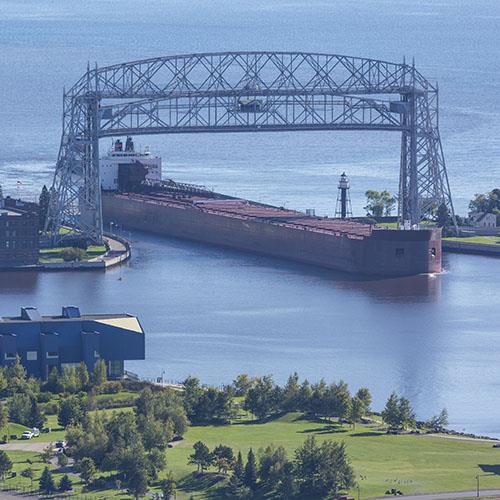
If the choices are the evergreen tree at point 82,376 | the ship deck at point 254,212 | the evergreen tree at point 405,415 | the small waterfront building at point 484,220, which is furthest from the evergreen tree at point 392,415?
the small waterfront building at point 484,220

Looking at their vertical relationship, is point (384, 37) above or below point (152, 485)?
above

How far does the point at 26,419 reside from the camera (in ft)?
150

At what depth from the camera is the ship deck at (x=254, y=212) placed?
72150mm

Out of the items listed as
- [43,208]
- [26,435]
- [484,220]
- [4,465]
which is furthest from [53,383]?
[484,220]

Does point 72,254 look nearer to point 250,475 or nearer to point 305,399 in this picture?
point 305,399

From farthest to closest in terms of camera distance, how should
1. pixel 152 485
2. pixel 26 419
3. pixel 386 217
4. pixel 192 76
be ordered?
pixel 192 76 → pixel 386 217 → pixel 26 419 → pixel 152 485

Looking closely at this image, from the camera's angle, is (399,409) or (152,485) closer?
(152,485)

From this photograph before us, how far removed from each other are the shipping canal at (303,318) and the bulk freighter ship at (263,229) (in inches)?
29.4

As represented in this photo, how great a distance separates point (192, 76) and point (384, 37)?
51.3 meters

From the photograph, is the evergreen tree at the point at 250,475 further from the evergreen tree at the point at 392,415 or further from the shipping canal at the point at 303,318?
the shipping canal at the point at 303,318

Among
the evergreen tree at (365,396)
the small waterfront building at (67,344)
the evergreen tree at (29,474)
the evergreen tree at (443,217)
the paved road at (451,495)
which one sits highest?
the evergreen tree at (443,217)

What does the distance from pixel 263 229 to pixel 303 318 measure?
14.1 metres

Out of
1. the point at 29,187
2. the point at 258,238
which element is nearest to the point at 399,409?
the point at 258,238

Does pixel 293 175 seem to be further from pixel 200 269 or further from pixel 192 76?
pixel 192 76
